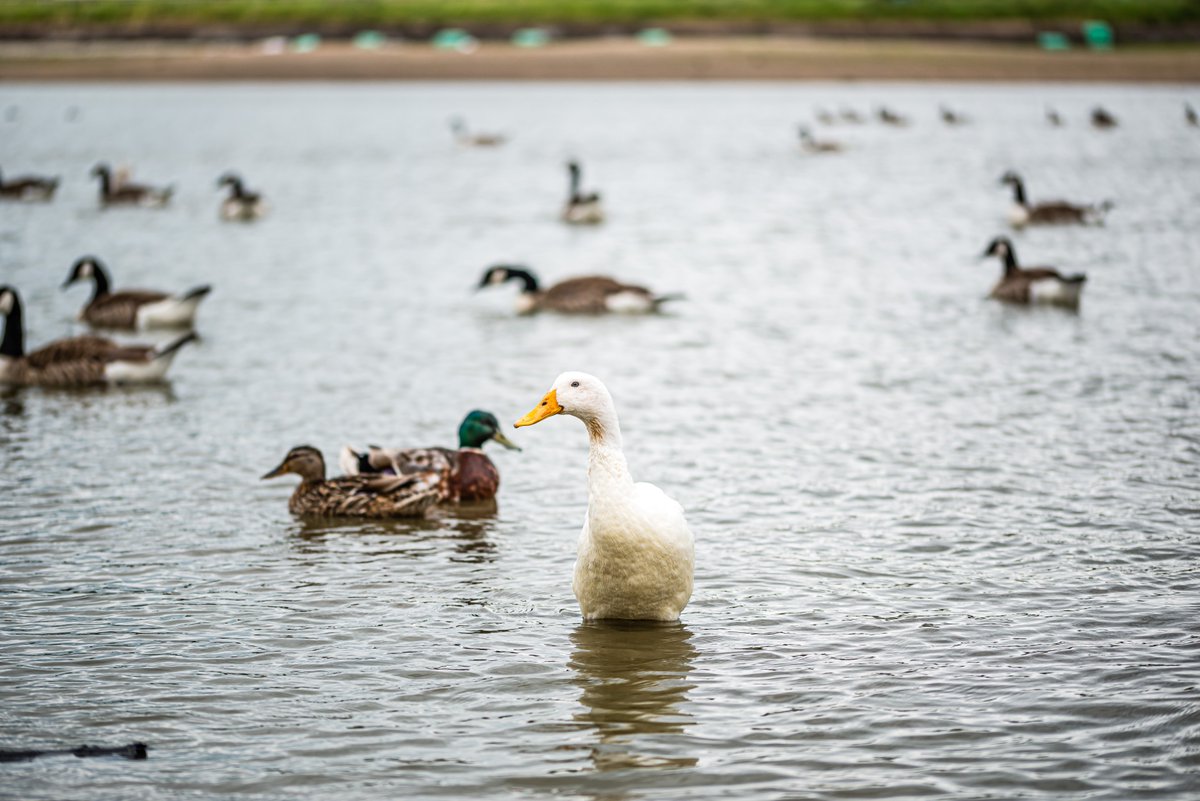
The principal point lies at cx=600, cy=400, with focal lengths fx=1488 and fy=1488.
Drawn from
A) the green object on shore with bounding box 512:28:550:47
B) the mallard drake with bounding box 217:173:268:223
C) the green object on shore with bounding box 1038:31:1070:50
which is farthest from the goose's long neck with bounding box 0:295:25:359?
the green object on shore with bounding box 1038:31:1070:50

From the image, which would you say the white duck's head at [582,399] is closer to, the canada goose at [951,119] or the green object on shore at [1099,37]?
the canada goose at [951,119]

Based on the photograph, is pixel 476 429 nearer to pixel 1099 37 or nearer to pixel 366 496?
pixel 366 496

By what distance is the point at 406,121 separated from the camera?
67.7 m

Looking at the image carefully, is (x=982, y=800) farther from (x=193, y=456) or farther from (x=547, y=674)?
(x=193, y=456)

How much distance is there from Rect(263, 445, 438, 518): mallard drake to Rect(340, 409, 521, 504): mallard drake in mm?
165

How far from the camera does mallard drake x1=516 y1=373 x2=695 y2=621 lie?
9.16m

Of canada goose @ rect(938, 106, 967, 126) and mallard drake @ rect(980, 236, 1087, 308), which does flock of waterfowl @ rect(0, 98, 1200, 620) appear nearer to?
mallard drake @ rect(980, 236, 1087, 308)

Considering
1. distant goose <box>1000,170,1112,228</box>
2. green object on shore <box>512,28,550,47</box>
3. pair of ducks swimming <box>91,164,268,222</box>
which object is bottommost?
distant goose <box>1000,170,1112,228</box>

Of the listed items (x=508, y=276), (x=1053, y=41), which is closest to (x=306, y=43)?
(x=1053, y=41)

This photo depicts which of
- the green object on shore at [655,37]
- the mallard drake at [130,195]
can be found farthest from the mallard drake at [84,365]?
the green object on shore at [655,37]

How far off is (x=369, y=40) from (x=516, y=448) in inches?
3232

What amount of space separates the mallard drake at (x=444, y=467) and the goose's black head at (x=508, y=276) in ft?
34.0

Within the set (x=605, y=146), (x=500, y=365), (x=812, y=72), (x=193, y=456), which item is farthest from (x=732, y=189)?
(x=812, y=72)

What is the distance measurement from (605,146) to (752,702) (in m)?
47.2
